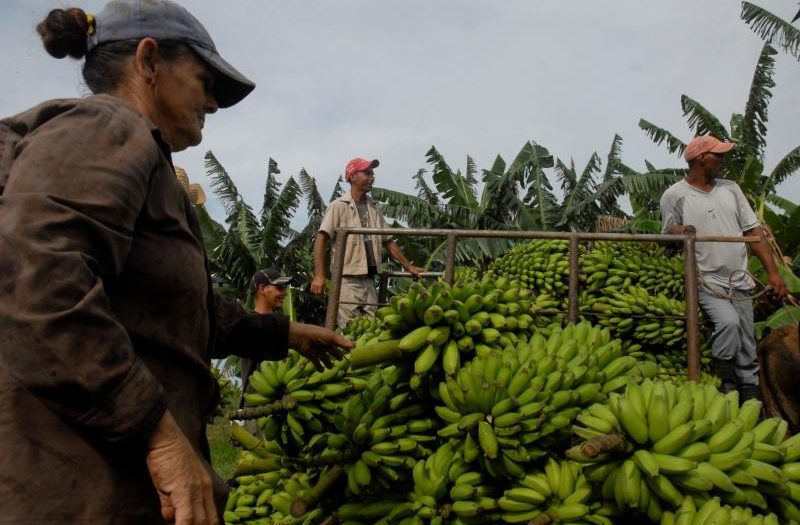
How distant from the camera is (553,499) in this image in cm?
223

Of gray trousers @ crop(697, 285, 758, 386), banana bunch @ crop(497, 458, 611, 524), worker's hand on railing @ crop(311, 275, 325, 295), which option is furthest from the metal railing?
banana bunch @ crop(497, 458, 611, 524)

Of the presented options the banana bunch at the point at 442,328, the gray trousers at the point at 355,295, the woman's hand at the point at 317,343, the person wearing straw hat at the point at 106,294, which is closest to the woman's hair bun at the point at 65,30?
the person wearing straw hat at the point at 106,294

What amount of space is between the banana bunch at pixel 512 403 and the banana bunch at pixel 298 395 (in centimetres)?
44

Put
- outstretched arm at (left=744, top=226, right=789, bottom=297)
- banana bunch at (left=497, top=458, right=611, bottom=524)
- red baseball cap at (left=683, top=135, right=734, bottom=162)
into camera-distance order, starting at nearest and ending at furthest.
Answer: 1. banana bunch at (left=497, top=458, right=611, bottom=524)
2. red baseball cap at (left=683, top=135, right=734, bottom=162)
3. outstretched arm at (left=744, top=226, right=789, bottom=297)

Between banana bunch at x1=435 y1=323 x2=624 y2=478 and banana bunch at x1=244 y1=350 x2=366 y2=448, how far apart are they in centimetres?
44

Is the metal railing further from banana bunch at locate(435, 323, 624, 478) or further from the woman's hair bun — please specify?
the woman's hair bun

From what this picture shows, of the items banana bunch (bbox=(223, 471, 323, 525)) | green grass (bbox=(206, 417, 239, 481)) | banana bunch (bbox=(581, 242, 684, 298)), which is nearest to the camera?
banana bunch (bbox=(223, 471, 323, 525))

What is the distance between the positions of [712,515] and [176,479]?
4.44ft

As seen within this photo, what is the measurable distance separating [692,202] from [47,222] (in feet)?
17.3

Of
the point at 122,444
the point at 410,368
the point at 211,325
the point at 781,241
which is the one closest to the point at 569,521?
the point at 410,368

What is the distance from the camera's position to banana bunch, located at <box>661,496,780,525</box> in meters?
1.93

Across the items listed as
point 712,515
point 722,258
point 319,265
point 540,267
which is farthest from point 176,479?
point 319,265

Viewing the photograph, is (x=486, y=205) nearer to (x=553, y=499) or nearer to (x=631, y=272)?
(x=631, y=272)

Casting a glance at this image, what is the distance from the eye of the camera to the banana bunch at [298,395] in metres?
2.65
